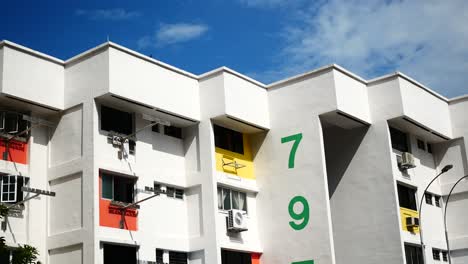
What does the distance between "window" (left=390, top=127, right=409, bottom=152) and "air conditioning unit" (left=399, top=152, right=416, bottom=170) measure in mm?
880

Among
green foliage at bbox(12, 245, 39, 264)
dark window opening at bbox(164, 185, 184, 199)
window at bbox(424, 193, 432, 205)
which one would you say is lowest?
green foliage at bbox(12, 245, 39, 264)

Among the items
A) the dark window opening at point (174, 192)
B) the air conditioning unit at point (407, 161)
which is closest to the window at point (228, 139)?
the dark window opening at point (174, 192)

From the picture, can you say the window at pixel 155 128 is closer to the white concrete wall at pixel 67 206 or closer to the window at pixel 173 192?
the window at pixel 173 192

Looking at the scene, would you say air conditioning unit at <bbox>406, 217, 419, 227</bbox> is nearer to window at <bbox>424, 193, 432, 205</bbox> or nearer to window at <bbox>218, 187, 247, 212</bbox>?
window at <bbox>424, 193, 432, 205</bbox>

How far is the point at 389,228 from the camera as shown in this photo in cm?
3544

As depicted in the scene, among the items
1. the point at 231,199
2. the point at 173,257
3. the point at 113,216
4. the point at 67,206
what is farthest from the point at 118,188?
the point at 231,199

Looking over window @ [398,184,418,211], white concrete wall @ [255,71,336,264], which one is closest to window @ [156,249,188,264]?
white concrete wall @ [255,71,336,264]

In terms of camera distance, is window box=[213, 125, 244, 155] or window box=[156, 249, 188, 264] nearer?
window box=[156, 249, 188, 264]

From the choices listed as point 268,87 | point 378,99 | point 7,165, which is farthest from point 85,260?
point 378,99

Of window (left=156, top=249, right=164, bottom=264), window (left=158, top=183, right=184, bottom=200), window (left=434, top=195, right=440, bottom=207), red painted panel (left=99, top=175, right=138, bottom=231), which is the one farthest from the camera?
window (left=434, top=195, right=440, bottom=207)

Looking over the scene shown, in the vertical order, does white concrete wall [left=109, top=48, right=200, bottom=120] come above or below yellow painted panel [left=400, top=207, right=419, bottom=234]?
above

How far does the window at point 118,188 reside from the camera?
1189 inches

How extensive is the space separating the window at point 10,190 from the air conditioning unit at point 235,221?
849 cm

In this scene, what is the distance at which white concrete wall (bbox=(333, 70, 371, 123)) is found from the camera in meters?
35.2
